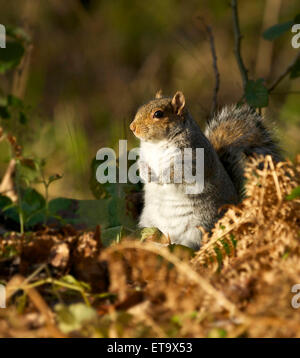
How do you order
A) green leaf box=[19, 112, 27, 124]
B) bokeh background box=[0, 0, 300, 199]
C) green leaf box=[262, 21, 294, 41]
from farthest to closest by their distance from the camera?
bokeh background box=[0, 0, 300, 199] < green leaf box=[19, 112, 27, 124] < green leaf box=[262, 21, 294, 41]

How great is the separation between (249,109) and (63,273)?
1.09m

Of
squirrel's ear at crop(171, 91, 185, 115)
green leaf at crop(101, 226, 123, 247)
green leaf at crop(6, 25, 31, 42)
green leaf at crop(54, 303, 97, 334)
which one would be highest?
green leaf at crop(6, 25, 31, 42)

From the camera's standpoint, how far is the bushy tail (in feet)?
6.30

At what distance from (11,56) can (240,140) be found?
0.85 meters

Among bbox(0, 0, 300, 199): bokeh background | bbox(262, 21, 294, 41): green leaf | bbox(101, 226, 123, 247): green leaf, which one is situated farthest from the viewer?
bbox(0, 0, 300, 199): bokeh background

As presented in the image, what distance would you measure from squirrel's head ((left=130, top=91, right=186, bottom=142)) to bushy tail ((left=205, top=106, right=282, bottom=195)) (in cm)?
25

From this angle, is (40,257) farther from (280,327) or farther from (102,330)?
(280,327)

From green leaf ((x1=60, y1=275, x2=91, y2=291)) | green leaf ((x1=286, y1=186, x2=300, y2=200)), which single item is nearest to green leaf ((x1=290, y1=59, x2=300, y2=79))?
green leaf ((x1=286, y1=186, x2=300, y2=200))

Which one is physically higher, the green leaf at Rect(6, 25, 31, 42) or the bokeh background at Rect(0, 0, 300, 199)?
the bokeh background at Rect(0, 0, 300, 199)

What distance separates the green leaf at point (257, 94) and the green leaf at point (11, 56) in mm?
717

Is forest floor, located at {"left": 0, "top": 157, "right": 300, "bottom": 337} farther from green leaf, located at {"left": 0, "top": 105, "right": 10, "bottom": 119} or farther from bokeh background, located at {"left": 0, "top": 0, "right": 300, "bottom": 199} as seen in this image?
bokeh background, located at {"left": 0, "top": 0, "right": 300, "bottom": 199}

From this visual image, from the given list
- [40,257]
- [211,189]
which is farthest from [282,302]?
[211,189]

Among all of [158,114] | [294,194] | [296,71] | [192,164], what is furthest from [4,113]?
[294,194]

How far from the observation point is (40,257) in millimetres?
1104
